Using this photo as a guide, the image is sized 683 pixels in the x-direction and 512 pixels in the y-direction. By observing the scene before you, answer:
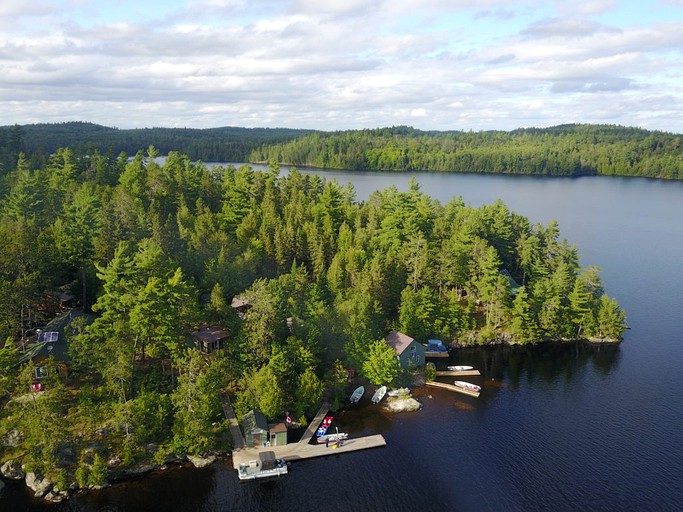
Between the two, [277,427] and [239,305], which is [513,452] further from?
[239,305]

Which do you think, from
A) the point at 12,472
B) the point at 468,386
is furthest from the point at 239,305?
the point at 468,386

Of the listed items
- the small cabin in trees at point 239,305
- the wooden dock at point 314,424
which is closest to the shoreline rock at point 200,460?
the wooden dock at point 314,424

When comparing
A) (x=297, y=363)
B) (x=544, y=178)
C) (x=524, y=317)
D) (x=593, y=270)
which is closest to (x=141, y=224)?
(x=297, y=363)

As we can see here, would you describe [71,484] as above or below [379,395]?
below

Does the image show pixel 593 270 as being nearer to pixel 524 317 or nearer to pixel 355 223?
pixel 524 317

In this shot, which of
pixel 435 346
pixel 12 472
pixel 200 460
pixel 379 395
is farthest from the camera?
pixel 435 346
